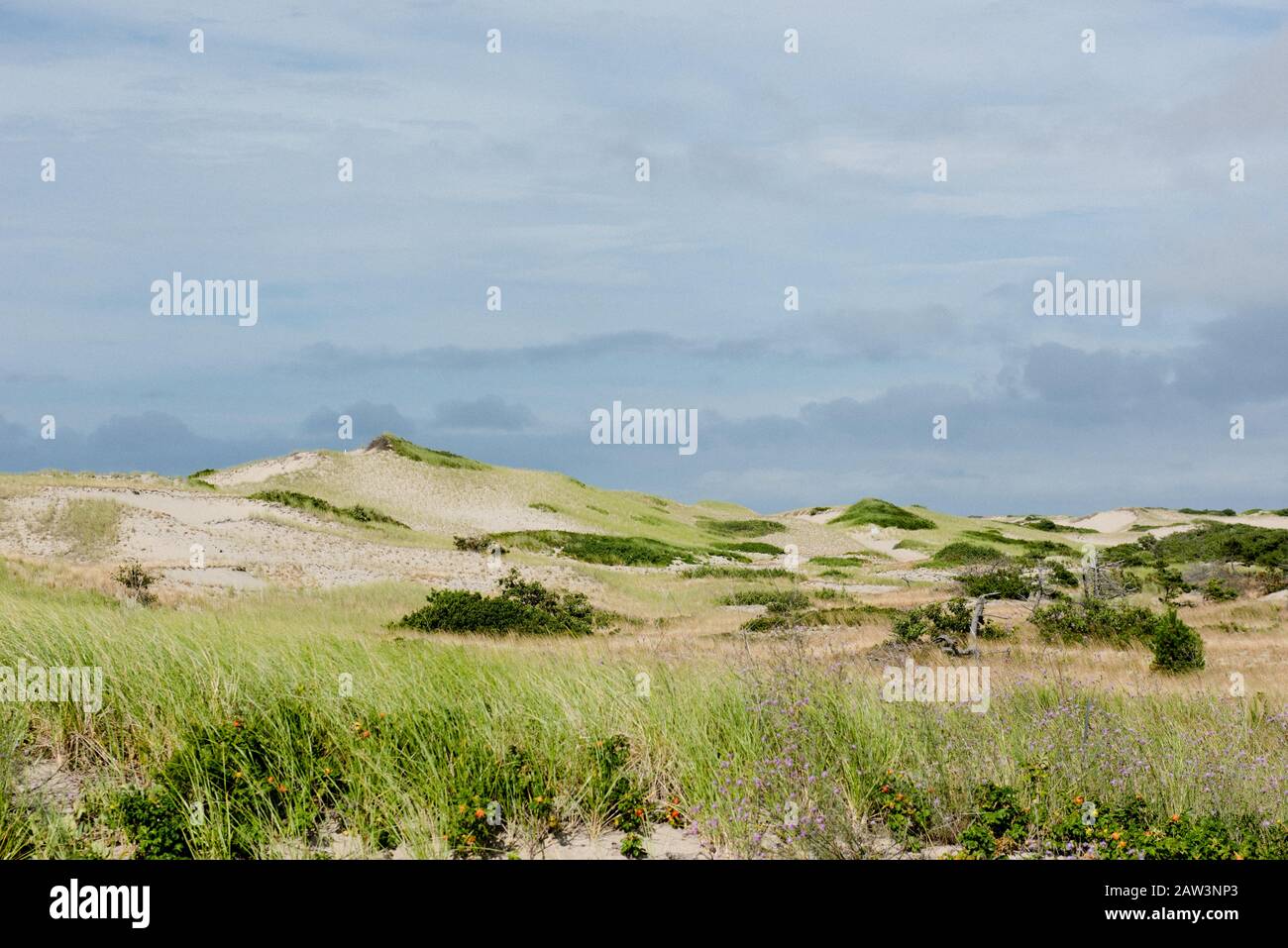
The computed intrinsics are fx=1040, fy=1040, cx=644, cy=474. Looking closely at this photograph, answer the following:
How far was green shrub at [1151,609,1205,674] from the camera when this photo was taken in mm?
17844

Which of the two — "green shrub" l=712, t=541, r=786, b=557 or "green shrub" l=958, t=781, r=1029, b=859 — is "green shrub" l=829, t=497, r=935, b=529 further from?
"green shrub" l=958, t=781, r=1029, b=859

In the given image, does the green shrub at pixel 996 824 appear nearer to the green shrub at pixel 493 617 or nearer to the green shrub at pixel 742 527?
the green shrub at pixel 493 617

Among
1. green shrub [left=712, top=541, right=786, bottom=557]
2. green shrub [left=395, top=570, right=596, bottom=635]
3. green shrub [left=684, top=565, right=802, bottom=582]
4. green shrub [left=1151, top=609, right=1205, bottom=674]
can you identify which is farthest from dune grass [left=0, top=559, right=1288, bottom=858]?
green shrub [left=712, top=541, right=786, bottom=557]

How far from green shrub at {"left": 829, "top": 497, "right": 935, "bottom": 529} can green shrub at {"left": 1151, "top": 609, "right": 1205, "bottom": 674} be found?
7949 centimetres

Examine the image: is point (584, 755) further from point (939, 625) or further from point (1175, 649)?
point (939, 625)

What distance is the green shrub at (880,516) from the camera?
322 feet

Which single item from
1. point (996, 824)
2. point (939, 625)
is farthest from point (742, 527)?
point (996, 824)

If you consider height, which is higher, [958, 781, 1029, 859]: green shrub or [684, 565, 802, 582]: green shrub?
[958, 781, 1029, 859]: green shrub

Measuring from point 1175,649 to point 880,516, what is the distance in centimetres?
8350

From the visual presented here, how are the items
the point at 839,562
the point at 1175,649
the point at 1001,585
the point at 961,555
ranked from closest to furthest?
1. the point at 1175,649
2. the point at 1001,585
3. the point at 961,555
4. the point at 839,562

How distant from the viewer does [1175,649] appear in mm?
18234

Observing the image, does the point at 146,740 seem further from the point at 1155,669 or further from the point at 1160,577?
the point at 1160,577

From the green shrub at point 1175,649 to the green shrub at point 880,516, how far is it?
79489mm

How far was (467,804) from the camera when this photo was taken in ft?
21.7
